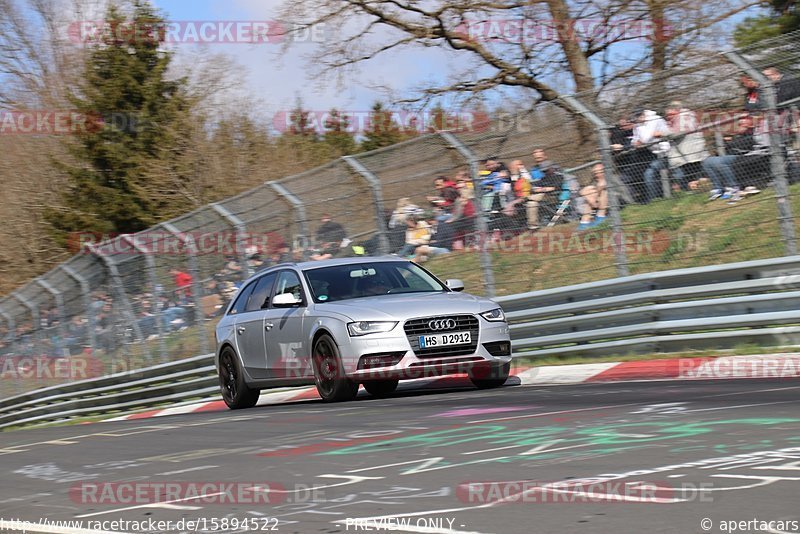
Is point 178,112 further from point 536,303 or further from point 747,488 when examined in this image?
point 747,488

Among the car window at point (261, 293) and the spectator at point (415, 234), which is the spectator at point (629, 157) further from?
the car window at point (261, 293)

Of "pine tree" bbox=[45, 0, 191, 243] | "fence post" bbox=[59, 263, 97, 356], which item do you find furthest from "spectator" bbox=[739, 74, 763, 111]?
"pine tree" bbox=[45, 0, 191, 243]

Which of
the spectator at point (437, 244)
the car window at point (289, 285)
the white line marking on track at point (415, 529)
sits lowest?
the white line marking on track at point (415, 529)

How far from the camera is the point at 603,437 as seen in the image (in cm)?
706

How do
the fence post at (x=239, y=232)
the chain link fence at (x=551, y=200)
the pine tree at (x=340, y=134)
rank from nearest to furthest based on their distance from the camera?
the chain link fence at (x=551, y=200)
the fence post at (x=239, y=232)
the pine tree at (x=340, y=134)

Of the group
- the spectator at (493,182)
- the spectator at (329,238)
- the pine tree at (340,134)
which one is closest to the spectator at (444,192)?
the spectator at (493,182)

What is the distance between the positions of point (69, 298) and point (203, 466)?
15.2 meters

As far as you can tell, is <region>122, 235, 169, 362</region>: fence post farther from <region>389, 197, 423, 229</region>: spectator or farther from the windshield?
the windshield

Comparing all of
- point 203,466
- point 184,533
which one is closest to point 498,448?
point 203,466

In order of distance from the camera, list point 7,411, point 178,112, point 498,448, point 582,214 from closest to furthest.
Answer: point 498,448 < point 582,214 < point 7,411 < point 178,112

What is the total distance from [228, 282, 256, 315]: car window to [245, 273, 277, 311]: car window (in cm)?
13

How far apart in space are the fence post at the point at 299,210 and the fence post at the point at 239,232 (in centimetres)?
90

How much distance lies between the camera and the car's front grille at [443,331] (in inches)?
444

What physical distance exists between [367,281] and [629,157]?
3.03 metres
